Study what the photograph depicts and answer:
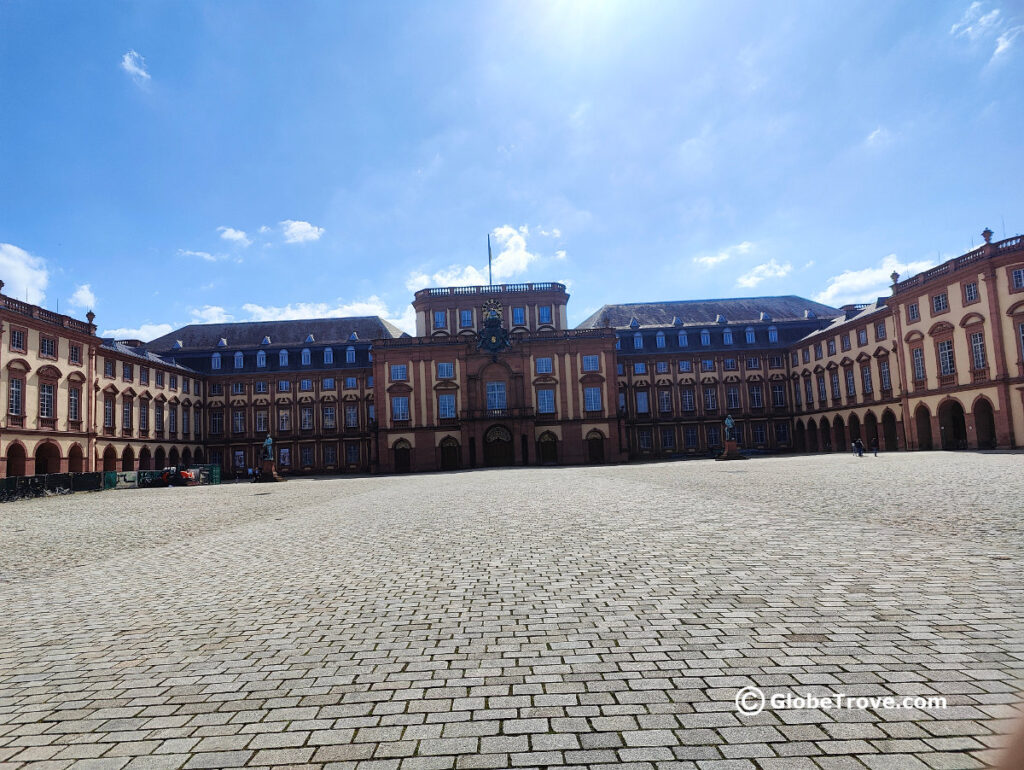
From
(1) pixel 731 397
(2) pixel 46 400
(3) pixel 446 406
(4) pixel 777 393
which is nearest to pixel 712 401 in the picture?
(1) pixel 731 397

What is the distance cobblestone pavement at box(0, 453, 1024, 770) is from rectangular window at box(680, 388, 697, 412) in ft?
171

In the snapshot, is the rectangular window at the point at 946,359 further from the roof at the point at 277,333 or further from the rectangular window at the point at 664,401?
the roof at the point at 277,333

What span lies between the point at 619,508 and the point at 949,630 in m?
9.51

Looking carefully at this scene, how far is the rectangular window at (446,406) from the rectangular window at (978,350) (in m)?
38.9

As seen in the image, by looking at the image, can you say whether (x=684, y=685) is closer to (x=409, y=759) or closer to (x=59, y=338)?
(x=409, y=759)

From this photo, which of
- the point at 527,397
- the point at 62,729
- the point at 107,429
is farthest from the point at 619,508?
the point at 107,429

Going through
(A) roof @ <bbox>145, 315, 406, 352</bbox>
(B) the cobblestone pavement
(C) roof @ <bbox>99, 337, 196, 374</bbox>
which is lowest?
(B) the cobblestone pavement

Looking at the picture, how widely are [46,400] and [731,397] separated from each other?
192 feet

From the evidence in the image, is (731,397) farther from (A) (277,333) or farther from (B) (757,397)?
(A) (277,333)

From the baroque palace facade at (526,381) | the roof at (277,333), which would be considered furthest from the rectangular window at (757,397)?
the roof at (277,333)

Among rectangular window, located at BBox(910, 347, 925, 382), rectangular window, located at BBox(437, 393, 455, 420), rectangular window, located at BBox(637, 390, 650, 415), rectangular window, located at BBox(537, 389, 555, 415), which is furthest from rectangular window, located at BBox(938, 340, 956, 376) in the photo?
rectangular window, located at BBox(437, 393, 455, 420)

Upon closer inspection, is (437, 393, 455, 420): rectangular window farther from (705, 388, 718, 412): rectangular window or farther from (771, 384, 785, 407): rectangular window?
(771, 384, 785, 407): rectangular window

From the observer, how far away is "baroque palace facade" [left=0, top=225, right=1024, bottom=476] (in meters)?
37.1

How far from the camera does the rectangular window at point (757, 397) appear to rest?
61.0m
